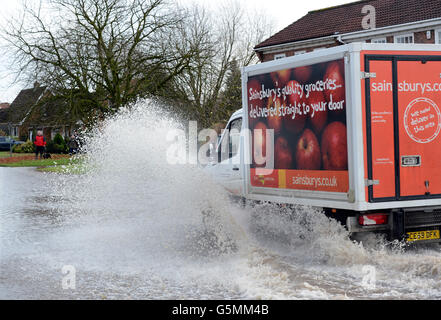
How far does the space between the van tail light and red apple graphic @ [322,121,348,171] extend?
0.68 m

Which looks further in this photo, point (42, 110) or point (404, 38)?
point (404, 38)

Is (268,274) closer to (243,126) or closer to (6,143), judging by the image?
(243,126)

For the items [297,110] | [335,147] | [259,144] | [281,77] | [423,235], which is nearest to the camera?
[335,147]

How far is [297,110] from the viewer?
7.89 metres

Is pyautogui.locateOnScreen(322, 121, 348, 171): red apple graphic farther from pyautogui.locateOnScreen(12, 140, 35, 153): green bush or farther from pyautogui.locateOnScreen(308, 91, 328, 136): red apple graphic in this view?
pyautogui.locateOnScreen(12, 140, 35, 153): green bush

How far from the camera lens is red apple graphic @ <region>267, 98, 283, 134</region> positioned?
8.21 meters

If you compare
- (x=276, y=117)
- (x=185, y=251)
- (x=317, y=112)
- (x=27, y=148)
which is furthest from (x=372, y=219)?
(x=27, y=148)

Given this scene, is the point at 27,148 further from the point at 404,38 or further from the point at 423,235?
the point at 423,235

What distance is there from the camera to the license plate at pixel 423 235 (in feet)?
24.1

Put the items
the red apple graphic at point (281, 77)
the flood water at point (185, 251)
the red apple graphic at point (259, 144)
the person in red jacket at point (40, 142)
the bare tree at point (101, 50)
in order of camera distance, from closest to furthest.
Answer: the flood water at point (185, 251), the red apple graphic at point (281, 77), the red apple graphic at point (259, 144), the bare tree at point (101, 50), the person in red jacket at point (40, 142)

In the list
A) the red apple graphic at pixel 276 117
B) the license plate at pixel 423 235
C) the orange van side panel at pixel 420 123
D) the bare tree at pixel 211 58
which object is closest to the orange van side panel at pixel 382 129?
the orange van side panel at pixel 420 123

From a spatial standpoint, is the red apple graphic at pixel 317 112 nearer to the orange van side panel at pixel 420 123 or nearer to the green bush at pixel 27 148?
the orange van side panel at pixel 420 123

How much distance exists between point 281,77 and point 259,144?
3.73 feet

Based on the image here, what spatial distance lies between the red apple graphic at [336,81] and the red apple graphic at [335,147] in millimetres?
244
